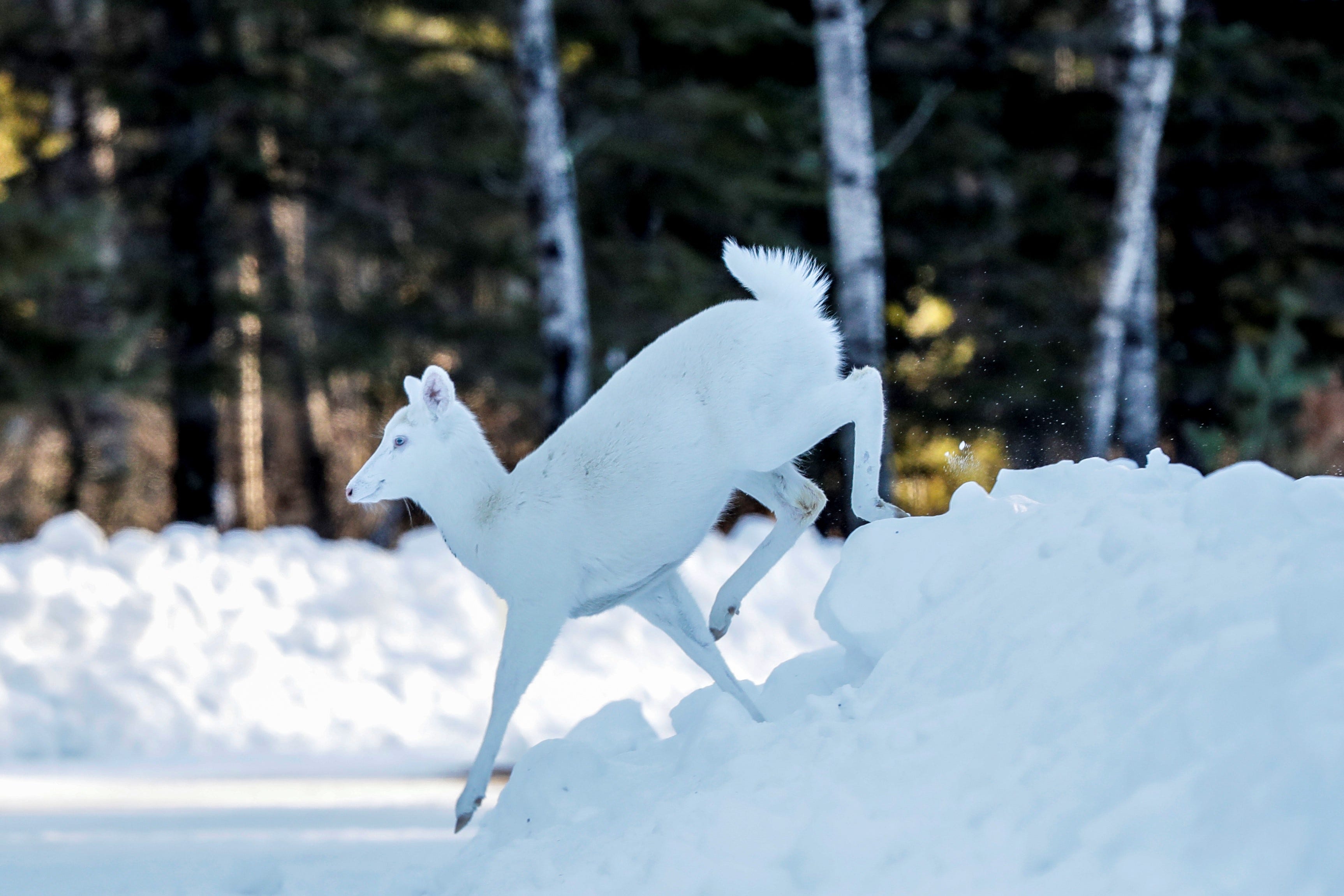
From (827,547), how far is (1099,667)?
24.4 ft

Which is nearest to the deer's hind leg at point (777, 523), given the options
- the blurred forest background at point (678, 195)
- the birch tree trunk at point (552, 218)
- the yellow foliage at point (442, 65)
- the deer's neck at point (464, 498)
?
the deer's neck at point (464, 498)

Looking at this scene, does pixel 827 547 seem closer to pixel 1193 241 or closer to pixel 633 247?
pixel 633 247

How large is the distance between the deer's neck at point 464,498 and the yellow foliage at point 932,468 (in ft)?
28.1

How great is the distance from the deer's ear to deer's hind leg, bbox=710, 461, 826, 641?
1.05 meters

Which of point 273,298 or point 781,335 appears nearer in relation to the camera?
point 781,335

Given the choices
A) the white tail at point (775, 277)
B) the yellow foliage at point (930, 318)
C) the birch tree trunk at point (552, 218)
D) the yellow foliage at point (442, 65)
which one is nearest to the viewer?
the white tail at point (775, 277)

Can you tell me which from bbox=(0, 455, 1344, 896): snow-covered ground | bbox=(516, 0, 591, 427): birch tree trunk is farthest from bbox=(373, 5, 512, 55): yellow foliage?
bbox=(0, 455, 1344, 896): snow-covered ground

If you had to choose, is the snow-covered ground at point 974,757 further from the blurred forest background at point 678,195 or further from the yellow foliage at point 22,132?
the yellow foliage at point 22,132

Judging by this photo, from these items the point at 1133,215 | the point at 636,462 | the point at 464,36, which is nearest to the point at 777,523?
the point at 636,462

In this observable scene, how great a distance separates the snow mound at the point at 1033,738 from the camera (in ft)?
9.95

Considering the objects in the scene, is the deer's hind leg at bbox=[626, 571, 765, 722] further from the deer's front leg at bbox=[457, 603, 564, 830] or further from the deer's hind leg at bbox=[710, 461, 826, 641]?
the deer's front leg at bbox=[457, 603, 564, 830]

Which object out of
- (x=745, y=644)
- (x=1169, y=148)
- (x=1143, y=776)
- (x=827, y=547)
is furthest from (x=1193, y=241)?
(x=1143, y=776)

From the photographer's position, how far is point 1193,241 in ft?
56.9

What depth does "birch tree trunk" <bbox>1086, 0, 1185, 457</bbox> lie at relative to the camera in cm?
1277
